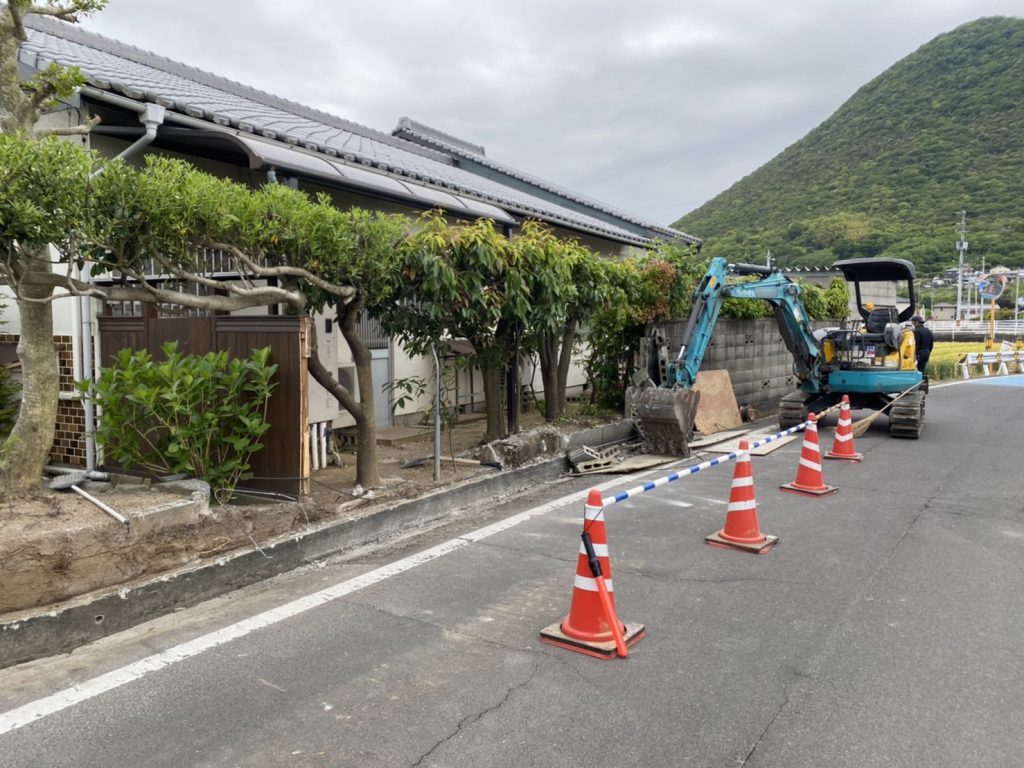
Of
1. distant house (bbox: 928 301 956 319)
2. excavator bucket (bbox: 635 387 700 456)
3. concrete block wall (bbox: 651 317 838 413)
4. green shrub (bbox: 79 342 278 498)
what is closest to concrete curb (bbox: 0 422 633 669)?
green shrub (bbox: 79 342 278 498)

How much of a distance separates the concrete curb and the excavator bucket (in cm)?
298

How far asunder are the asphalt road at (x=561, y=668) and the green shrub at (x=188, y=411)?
1379 millimetres

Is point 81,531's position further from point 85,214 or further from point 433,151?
point 433,151

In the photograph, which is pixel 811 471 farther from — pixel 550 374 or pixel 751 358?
pixel 751 358

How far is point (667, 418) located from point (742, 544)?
368cm

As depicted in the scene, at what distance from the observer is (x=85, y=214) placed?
4.57 metres

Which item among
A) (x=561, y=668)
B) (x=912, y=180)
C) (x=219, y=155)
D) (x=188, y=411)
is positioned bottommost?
(x=561, y=668)

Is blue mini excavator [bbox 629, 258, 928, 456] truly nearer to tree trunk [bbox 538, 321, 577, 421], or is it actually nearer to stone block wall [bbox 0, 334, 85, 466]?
tree trunk [bbox 538, 321, 577, 421]

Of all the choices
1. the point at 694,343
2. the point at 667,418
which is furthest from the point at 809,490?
the point at 694,343

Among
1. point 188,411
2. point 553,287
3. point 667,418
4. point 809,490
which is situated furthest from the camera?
point 667,418

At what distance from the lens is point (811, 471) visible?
7422 mm

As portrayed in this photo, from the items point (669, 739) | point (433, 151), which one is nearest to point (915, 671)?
point (669, 739)

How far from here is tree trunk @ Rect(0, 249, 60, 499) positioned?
495 centimetres

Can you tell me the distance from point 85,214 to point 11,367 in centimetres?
379
